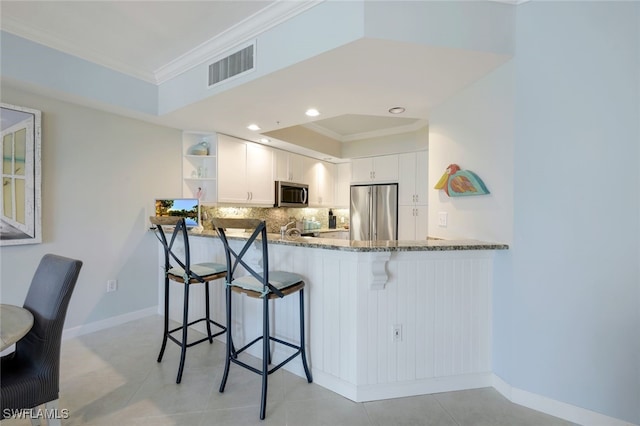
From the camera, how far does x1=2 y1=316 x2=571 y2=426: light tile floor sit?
5.64ft

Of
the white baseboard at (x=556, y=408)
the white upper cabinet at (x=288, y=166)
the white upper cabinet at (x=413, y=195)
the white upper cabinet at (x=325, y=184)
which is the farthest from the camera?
the white upper cabinet at (x=325, y=184)

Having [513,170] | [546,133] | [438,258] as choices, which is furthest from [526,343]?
[546,133]

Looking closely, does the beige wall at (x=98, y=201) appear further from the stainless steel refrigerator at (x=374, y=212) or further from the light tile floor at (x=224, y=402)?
the stainless steel refrigerator at (x=374, y=212)

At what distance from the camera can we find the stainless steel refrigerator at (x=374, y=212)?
4.80 m

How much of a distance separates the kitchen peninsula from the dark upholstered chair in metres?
1.18

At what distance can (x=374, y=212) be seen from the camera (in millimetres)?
5016

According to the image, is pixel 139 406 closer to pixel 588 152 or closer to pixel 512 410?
pixel 512 410

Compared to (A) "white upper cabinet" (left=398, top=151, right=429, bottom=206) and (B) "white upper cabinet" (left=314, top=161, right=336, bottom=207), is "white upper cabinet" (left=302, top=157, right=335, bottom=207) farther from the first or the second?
(A) "white upper cabinet" (left=398, top=151, right=429, bottom=206)

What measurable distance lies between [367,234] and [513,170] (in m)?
3.35

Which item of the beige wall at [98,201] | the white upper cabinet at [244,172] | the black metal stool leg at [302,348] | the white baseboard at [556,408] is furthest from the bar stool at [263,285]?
the white upper cabinet at [244,172]

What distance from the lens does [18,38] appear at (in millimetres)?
2262

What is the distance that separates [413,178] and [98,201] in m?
4.16

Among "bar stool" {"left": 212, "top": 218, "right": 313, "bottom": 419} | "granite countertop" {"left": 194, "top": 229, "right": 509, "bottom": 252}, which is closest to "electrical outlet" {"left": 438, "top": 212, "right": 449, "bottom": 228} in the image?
"granite countertop" {"left": 194, "top": 229, "right": 509, "bottom": 252}

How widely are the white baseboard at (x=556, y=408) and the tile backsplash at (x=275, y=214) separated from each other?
3250mm
